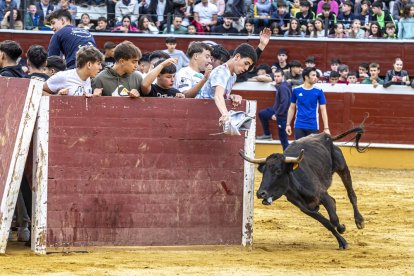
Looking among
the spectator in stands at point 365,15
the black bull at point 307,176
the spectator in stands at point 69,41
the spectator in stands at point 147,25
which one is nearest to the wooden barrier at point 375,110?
the spectator in stands at point 365,15

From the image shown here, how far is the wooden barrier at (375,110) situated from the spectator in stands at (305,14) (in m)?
1.97

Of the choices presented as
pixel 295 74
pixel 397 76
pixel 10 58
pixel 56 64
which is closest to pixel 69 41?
pixel 56 64

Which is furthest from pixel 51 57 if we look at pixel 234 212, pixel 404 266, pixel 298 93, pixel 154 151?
pixel 298 93

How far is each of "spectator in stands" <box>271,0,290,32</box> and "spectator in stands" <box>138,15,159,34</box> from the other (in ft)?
6.99

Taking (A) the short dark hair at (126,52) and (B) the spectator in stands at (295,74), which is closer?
(A) the short dark hair at (126,52)

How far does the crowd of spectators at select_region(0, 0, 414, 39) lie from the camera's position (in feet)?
62.0

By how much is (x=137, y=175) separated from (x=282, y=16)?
1105 centimetres

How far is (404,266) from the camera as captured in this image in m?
7.97

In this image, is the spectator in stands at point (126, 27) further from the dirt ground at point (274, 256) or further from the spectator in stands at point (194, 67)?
the spectator in stands at point (194, 67)

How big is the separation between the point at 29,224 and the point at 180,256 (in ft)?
4.79

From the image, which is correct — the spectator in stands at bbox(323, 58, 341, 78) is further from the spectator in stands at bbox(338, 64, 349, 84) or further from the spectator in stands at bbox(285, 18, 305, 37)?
the spectator in stands at bbox(285, 18, 305, 37)

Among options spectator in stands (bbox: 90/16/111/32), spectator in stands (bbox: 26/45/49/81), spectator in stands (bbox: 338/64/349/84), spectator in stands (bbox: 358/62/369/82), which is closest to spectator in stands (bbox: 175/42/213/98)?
spectator in stands (bbox: 26/45/49/81)

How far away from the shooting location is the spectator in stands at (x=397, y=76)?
17.5m

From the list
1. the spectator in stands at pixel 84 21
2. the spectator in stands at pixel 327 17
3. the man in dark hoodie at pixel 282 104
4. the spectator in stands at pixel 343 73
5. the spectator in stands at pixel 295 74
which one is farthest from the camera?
the spectator in stands at pixel 84 21
